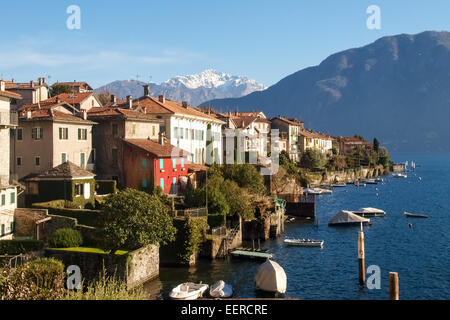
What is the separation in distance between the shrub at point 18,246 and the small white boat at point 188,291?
12.5m

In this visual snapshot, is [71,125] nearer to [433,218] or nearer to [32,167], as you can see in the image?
[32,167]

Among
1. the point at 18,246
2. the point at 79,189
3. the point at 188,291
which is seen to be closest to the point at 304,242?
the point at 188,291

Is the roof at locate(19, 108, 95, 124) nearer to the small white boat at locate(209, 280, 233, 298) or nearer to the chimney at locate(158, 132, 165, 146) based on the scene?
the chimney at locate(158, 132, 165, 146)

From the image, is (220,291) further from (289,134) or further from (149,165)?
(289,134)

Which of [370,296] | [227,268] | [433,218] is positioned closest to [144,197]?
[227,268]

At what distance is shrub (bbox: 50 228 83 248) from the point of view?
4106cm

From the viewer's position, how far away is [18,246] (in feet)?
130

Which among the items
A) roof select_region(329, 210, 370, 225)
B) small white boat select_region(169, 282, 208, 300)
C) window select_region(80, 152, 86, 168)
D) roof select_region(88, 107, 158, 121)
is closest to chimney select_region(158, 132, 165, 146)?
roof select_region(88, 107, 158, 121)

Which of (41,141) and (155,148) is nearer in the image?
(41,141)

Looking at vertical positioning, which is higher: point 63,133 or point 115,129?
point 115,129

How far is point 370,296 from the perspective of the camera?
3841 centimetres

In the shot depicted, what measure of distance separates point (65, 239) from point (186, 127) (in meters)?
39.7

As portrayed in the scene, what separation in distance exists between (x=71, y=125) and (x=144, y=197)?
2119 centimetres

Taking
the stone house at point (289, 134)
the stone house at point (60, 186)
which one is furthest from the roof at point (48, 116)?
the stone house at point (289, 134)
